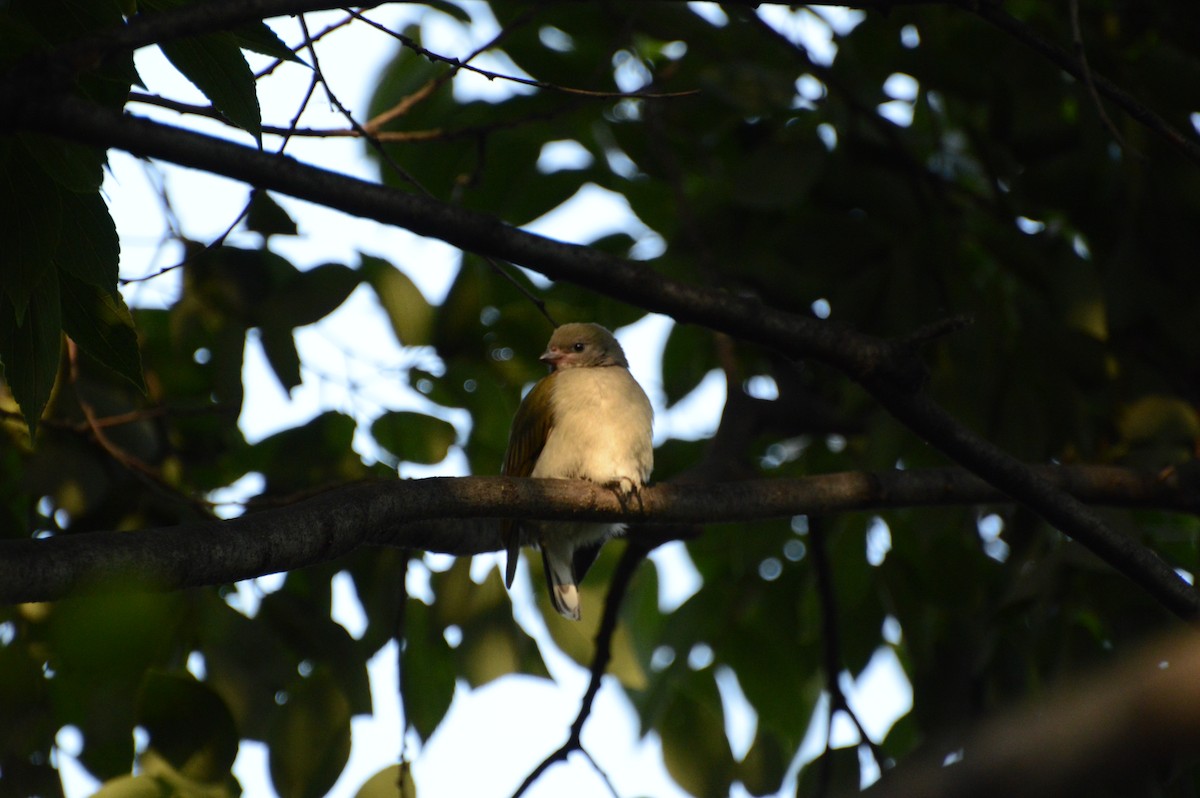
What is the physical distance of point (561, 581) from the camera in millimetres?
4734

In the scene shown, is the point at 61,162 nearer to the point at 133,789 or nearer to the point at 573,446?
the point at 133,789

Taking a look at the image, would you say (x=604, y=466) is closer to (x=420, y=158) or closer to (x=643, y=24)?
(x=420, y=158)

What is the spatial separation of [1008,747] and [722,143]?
482 centimetres

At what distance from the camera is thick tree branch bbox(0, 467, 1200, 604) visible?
1949mm

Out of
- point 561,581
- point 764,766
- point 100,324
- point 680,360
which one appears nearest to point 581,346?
point 680,360

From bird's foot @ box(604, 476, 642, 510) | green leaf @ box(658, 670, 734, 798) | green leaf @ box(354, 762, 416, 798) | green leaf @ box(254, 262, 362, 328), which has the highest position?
green leaf @ box(254, 262, 362, 328)

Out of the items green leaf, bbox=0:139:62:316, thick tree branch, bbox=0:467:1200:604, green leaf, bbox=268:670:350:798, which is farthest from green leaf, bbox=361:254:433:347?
green leaf, bbox=0:139:62:316

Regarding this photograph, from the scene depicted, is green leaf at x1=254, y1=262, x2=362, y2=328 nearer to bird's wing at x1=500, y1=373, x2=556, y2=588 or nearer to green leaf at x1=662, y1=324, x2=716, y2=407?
bird's wing at x1=500, y1=373, x2=556, y2=588

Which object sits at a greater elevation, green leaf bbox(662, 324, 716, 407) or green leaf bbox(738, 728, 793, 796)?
green leaf bbox(662, 324, 716, 407)

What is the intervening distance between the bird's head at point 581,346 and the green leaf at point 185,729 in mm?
2350

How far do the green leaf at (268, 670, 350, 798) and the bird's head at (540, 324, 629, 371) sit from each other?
1.93 meters

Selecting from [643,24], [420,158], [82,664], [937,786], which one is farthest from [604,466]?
[937,786]

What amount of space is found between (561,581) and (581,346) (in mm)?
1241

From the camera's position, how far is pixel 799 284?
5.05 m
